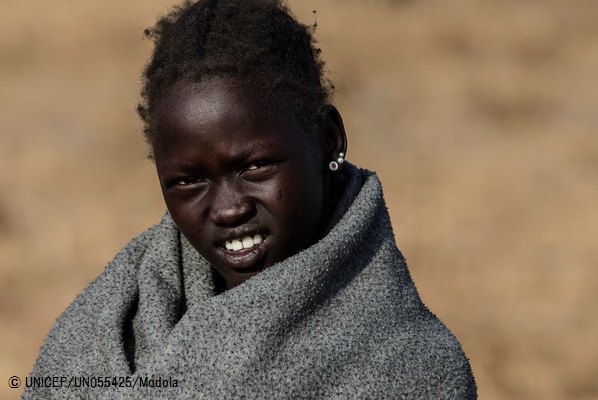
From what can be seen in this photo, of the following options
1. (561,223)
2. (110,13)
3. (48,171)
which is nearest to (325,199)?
(561,223)

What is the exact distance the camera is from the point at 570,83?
8.16 m

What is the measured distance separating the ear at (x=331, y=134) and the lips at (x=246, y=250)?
0.24m

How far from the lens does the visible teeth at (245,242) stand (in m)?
2.02

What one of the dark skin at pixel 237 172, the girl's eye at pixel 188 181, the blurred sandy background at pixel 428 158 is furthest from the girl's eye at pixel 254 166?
the blurred sandy background at pixel 428 158

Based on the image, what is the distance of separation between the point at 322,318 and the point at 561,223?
197 inches

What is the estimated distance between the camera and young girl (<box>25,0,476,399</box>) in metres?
1.92

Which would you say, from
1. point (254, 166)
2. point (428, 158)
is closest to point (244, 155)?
point (254, 166)

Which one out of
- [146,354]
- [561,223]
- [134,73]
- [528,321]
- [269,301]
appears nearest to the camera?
[269,301]

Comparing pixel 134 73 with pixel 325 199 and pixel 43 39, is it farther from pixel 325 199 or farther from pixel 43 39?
pixel 325 199

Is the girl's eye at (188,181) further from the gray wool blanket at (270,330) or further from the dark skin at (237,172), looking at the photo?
the gray wool blanket at (270,330)

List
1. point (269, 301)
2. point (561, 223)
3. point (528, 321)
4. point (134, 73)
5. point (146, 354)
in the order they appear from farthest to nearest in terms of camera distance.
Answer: point (134, 73)
point (561, 223)
point (528, 321)
point (146, 354)
point (269, 301)

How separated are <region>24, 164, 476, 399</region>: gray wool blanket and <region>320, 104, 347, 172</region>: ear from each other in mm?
94

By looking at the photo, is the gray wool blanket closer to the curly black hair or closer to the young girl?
the young girl

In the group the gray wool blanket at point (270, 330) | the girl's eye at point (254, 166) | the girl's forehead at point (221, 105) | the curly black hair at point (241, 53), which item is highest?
the curly black hair at point (241, 53)
